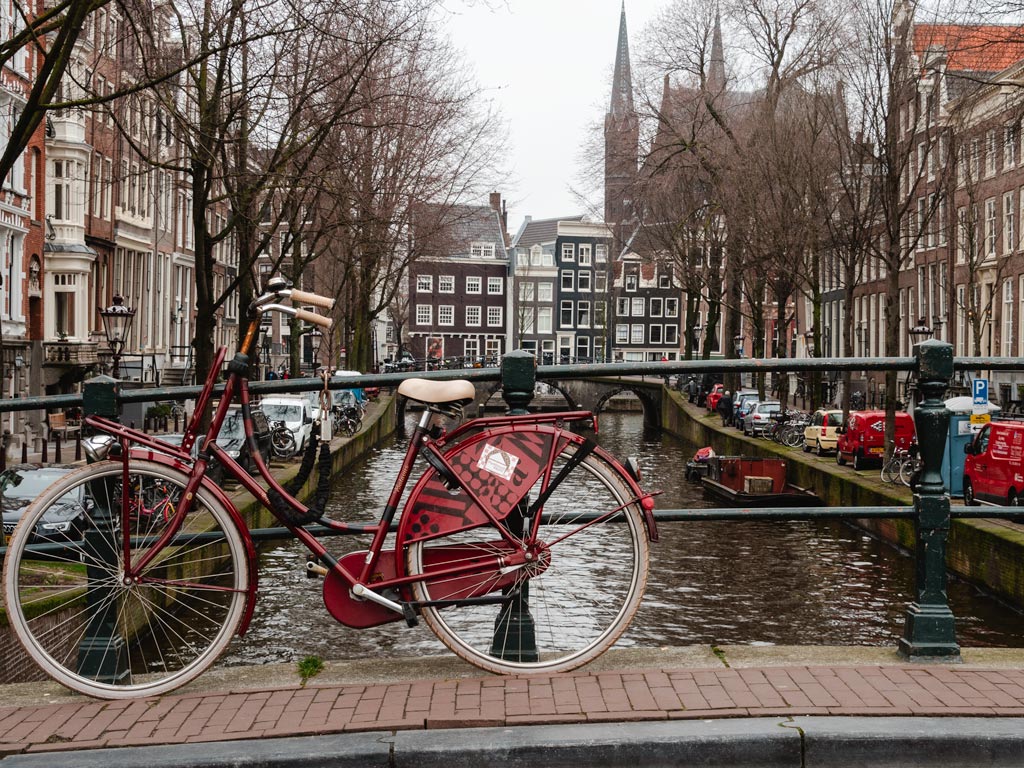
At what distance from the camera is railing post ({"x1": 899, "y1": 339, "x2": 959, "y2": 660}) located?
422cm

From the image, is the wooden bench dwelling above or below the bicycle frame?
below

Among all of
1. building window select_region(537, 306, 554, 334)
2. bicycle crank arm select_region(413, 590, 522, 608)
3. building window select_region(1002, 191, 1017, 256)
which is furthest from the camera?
building window select_region(537, 306, 554, 334)

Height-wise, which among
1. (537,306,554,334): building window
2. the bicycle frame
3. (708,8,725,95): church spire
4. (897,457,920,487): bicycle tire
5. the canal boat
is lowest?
the canal boat

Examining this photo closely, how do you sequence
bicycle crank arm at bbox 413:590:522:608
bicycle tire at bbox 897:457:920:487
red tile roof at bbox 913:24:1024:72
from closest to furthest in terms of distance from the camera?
bicycle crank arm at bbox 413:590:522:608, red tile roof at bbox 913:24:1024:72, bicycle tire at bbox 897:457:920:487

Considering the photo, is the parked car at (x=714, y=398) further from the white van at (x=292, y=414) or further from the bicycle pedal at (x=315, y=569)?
the bicycle pedal at (x=315, y=569)

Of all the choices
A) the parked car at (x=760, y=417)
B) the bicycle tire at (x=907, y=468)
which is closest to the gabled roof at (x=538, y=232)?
the parked car at (x=760, y=417)

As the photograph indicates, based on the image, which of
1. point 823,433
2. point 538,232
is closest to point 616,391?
point 538,232

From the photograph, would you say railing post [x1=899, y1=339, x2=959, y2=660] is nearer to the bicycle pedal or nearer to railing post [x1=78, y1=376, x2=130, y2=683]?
the bicycle pedal

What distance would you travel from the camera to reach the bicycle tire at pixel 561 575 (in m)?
3.98

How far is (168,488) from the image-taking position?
3979mm

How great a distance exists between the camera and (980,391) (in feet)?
67.9

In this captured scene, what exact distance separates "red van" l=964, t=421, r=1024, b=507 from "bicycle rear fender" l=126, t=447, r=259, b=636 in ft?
50.6

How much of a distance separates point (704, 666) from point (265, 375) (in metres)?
48.8

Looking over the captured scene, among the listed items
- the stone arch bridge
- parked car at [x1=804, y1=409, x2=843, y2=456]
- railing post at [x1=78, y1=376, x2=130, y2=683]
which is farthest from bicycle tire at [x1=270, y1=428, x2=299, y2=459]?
railing post at [x1=78, y1=376, x2=130, y2=683]
